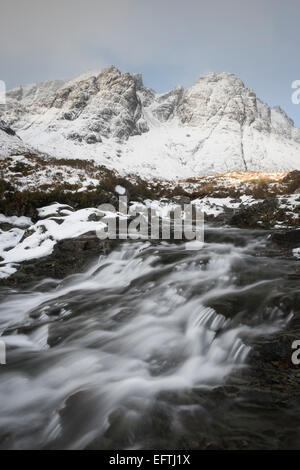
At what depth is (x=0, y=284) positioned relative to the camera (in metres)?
6.61

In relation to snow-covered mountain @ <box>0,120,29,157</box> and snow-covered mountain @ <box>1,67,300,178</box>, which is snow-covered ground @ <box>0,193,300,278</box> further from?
snow-covered mountain @ <box>1,67,300,178</box>

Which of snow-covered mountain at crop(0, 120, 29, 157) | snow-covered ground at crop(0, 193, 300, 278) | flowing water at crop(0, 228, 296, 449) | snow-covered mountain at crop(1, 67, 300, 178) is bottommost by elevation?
flowing water at crop(0, 228, 296, 449)

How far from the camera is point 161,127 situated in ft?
200

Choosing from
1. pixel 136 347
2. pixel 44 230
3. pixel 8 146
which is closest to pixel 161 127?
pixel 8 146

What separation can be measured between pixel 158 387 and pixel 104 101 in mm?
63613

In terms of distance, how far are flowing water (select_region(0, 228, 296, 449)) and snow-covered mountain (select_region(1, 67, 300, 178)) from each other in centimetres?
3014

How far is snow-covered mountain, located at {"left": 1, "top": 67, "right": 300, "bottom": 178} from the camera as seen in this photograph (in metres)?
42.7

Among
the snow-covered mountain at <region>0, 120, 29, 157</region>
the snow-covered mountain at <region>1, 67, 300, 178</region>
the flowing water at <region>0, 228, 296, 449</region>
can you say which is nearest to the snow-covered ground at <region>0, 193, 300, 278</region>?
the flowing water at <region>0, 228, 296, 449</region>

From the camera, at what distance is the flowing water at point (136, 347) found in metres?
2.52

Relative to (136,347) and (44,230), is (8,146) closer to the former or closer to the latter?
(44,230)

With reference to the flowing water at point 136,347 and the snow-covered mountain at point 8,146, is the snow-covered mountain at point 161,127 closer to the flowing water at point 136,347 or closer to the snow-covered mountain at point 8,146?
the snow-covered mountain at point 8,146

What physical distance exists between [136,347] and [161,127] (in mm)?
62975

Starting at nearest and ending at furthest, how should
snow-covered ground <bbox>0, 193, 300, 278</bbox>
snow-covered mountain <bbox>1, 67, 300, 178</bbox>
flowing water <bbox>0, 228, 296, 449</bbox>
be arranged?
flowing water <bbox>0, 228, 296, 449</bbox> → snow-covered ground <bbox>0, 193, 300, 278</bbox> → snow-covered mountain <bbox>1, 67, 300, 178</bbox>

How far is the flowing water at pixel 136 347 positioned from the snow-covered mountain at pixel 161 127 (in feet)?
98.9
